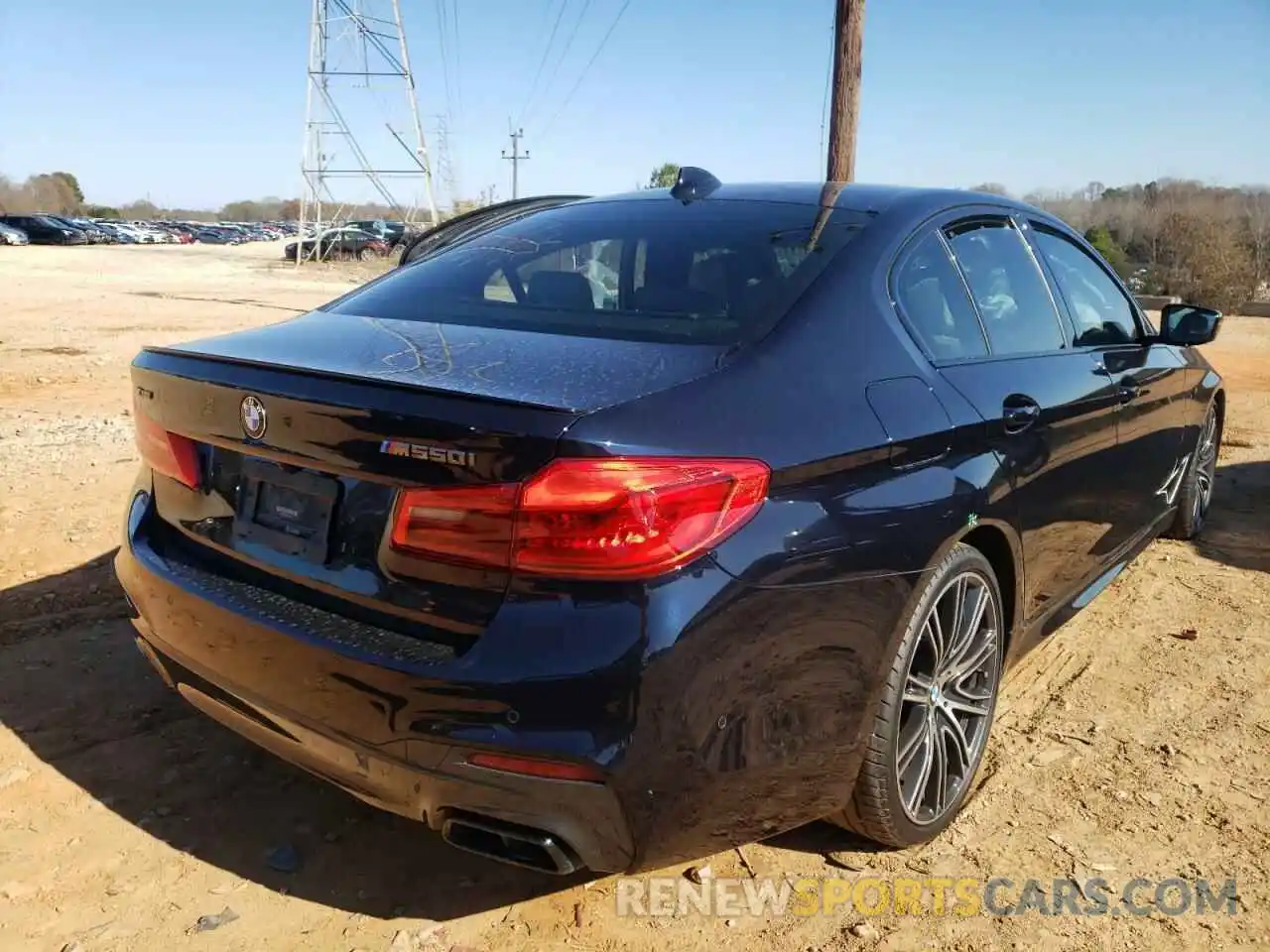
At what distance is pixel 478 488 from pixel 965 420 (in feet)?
4.39

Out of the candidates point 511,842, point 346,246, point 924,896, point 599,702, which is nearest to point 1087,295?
point 924,896

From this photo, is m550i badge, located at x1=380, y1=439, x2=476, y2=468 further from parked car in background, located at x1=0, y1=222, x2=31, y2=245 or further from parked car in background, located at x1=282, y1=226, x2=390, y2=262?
parked car in background, located at x1=0, y1=222, x2=31, y2=245

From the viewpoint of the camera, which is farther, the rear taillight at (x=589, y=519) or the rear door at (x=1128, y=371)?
the rear door at (x=1128, y=371)

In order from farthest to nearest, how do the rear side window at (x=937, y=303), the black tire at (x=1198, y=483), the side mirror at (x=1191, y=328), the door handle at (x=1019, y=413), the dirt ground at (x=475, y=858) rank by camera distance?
the black tire at (x=1198, y=483) → the side mirror at (x=1191, y=328) → the door handle at (x=1019, y=413) → the rear side window at (x=937, y=303) → the dirt ground at (x=475, y=858)

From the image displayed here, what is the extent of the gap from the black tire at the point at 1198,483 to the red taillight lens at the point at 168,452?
14.2 ft

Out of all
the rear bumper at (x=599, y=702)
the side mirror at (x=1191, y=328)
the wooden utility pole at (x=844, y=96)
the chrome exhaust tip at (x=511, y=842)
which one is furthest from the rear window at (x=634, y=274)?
the wooden utility pole at (x=844, y=96)

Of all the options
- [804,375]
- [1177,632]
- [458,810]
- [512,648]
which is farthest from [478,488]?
[1177,632]

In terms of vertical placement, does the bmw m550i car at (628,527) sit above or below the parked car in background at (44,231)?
below

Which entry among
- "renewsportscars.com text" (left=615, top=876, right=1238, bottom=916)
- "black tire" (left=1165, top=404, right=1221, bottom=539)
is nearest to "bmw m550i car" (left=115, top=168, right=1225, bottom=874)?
"renewsportscars.com text" (left=615, top=876, right=1238, bottom=916)

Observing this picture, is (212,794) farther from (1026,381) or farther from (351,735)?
(1026,381)

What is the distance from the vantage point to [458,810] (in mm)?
1897

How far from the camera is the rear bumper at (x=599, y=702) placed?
1782 millimetres

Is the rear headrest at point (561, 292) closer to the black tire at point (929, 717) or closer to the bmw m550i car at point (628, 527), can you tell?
the bmw m550i car at point (628, 527)

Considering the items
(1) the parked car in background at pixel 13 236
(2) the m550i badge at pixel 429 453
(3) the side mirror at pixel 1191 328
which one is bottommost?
(2) the m550i badge at pixel 429 453
